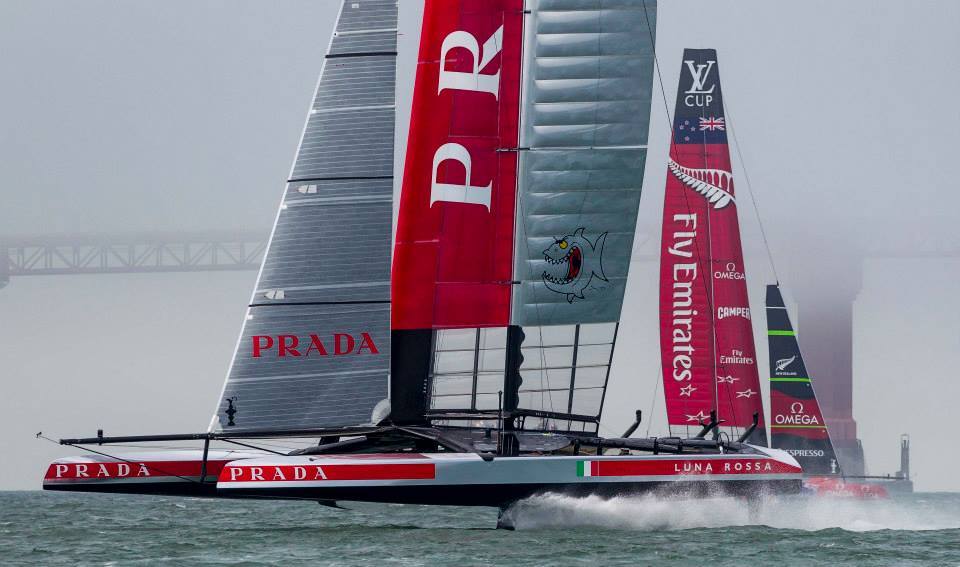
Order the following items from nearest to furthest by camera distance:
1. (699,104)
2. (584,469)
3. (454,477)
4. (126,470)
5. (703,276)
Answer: (454,477)
(584,469)
(126,470)
(703,276)
(699,104)

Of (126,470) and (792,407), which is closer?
(126,470)

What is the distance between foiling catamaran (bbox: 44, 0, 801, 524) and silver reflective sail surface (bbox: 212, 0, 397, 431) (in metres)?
0.02

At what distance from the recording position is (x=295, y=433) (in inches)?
520

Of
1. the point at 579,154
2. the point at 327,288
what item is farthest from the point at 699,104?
the point at 327,288

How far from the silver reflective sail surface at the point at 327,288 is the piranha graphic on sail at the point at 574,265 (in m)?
1.43

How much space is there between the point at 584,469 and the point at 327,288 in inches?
94.6

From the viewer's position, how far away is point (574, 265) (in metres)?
14.1

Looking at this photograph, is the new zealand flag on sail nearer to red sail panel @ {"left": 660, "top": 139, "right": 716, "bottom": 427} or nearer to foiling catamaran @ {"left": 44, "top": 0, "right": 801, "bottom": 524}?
red sail panel @ {"left": 660, "top": 139, "right": 716, "bottom": 427}

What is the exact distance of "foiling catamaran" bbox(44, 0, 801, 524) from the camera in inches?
522

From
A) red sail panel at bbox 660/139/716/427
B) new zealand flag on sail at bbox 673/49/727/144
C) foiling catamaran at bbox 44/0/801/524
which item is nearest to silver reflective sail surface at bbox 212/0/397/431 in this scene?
foiling catamaran at bbox 44/0/801/524

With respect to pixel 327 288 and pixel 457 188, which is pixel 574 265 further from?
pixel 327 288

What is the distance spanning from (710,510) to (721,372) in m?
5.86

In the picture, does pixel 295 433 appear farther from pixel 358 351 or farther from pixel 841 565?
pixel 841 565

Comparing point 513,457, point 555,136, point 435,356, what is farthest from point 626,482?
point 555,136
